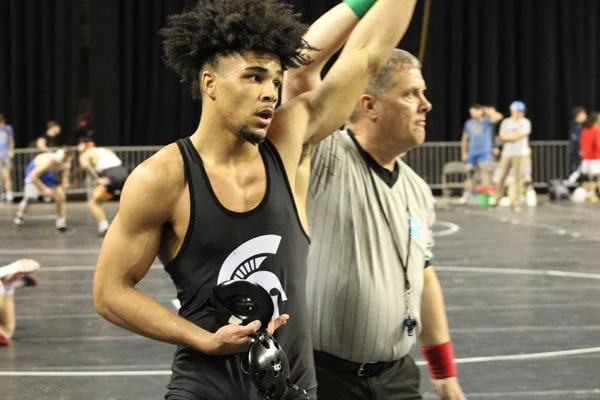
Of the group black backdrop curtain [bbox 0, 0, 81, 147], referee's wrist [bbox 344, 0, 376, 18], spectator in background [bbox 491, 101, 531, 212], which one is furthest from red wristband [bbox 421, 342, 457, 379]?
black backdrop curtain [bbox 0, 0, 81, 147]

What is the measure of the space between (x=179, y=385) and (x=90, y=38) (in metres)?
21.3

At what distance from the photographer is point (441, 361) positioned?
4.10m

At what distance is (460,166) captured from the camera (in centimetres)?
2177

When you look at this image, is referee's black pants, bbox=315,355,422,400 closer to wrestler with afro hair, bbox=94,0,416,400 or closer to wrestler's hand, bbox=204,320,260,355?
wrestler with afro hair, bbox=94,0,416,400

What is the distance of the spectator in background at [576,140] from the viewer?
21578mm

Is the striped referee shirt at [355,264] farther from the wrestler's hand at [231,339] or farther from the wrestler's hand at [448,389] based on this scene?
the wrestler's hand at [231,339]

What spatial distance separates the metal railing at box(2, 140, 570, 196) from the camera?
21.8m

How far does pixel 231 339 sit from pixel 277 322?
115 mm

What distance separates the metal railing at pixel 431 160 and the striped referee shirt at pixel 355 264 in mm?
18064

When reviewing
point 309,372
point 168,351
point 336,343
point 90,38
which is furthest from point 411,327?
point 90,38

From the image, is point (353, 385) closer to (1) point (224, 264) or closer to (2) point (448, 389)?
(2) point (448, 389)

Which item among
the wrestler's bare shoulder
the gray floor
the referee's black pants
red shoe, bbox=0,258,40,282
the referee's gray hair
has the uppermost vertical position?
the referee's gray hair

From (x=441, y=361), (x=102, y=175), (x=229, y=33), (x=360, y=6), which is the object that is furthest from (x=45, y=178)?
(x=229, y=33)

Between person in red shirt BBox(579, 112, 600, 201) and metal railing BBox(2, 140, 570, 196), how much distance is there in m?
1.84
